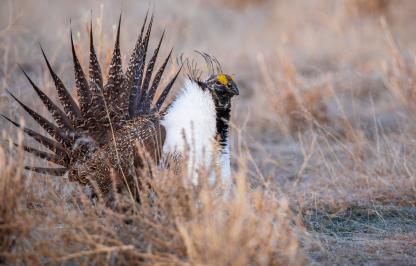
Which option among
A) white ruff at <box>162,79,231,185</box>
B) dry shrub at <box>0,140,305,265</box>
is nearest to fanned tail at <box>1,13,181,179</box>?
white ruff at <box>162,79,231,185</box>

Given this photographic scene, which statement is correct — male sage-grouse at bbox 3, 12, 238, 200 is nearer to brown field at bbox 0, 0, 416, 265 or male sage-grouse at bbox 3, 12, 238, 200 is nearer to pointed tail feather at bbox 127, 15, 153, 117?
pointed tail feather at bbox 127, 15, 153, 117

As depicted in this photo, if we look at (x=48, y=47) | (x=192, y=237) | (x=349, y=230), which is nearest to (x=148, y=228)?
(x=192, y=237)

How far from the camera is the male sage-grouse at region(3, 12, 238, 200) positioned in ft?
9.02

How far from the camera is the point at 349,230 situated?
9.96 feet

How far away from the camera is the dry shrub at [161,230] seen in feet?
6.72

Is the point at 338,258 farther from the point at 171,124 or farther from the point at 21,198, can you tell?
the point at 21,198

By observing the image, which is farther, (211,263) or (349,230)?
(349,230)

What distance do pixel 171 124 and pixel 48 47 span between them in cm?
372

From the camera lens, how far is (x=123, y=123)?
2926 mm

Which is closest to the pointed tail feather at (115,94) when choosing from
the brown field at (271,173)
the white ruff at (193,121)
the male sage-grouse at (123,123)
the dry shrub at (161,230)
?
the male sage-grouse at (123,123)

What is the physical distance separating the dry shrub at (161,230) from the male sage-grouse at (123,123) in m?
0.43

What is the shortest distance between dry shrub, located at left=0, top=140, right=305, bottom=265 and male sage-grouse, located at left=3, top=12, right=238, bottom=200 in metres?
0.43

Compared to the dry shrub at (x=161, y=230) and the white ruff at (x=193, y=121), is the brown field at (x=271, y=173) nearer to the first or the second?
the dry shrub at (x=161, y=230)

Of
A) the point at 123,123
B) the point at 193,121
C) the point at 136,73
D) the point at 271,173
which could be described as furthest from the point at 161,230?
the point at 136,73
